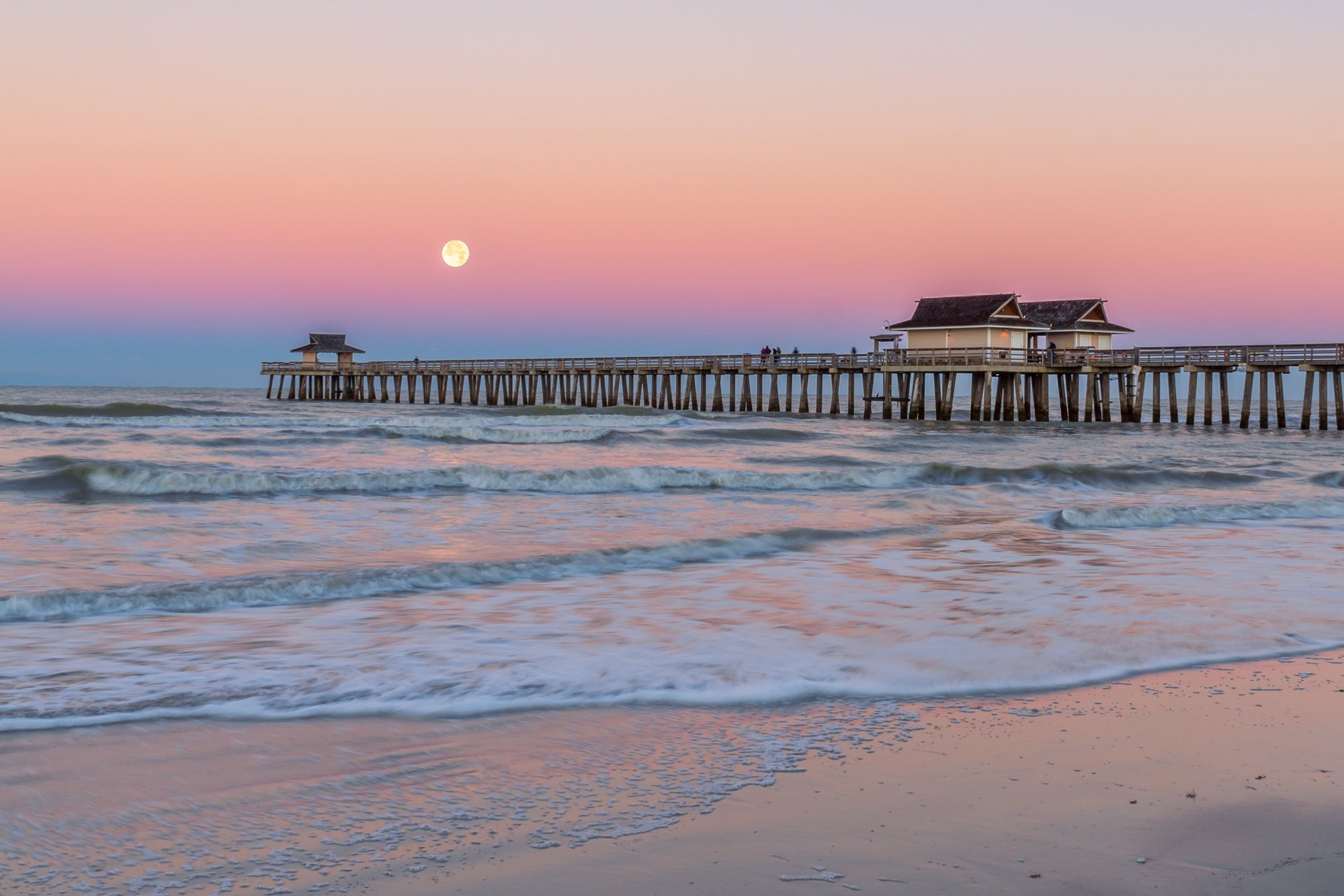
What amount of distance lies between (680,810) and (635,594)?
206 inches

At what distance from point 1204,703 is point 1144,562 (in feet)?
18.9

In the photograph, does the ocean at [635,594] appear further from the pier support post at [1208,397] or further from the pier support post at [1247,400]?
the pier support post at [1247,400]

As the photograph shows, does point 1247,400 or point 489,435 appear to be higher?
point 1247,400

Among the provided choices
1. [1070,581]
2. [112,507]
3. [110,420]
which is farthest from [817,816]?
[110,420]

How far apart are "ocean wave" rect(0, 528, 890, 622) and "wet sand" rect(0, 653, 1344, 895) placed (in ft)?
11.5

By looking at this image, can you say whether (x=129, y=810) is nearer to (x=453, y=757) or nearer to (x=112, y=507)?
(x=453, y=757)

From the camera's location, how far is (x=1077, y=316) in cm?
4678

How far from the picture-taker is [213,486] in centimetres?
1769

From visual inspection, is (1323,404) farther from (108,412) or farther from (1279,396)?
(108,412)

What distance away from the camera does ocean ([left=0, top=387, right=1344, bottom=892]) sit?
17.9 ft

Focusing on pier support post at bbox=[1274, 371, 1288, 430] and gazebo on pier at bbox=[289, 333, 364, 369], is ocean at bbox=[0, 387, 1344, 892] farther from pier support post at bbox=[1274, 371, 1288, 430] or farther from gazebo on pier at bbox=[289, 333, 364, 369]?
gazebo on pier at bbox=[289, 333, 364, 369]

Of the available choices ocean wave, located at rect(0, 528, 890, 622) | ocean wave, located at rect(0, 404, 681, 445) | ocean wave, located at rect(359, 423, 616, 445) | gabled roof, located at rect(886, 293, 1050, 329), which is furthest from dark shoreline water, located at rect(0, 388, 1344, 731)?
gabled roof, located at rect(886, 293, 1050, 329)

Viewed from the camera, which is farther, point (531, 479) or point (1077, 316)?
point (1077, 316)

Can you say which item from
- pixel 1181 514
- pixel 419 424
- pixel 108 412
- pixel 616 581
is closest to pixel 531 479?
pixel 616 581
